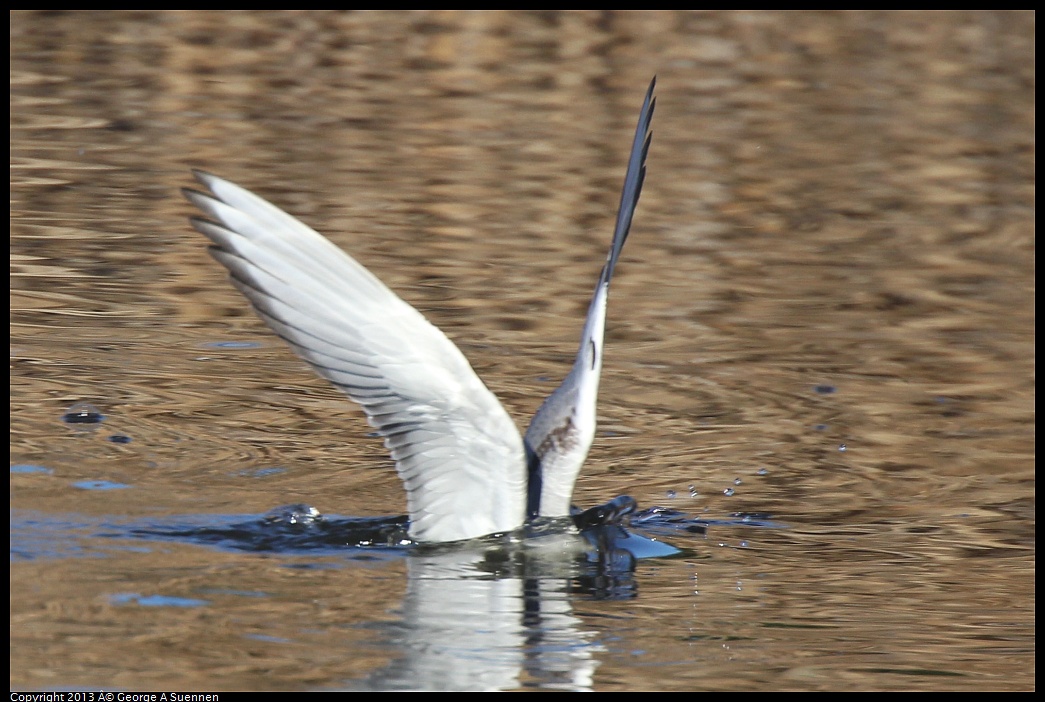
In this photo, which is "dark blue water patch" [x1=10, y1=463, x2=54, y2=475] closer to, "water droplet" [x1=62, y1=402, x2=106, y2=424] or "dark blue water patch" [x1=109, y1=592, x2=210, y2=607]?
"water droplet" [x1=62, y1=402, x2=106, y2=424]

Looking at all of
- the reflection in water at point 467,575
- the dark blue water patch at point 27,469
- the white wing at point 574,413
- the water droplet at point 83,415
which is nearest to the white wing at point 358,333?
the white wing at point 574,413

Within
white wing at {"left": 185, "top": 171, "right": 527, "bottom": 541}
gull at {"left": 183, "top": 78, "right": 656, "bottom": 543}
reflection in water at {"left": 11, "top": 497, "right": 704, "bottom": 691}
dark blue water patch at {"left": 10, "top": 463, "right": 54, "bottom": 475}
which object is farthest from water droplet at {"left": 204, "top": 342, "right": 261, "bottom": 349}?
white wing at {"left": 185, "top": 171, "right": 527, "bottom": 541}

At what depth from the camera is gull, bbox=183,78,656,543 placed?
3.93m

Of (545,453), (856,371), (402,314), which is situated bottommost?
(856,371)

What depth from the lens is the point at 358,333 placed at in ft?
13.1

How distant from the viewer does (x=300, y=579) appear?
440cm

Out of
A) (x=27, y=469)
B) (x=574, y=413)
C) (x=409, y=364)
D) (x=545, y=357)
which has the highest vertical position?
(x=409, y=364)

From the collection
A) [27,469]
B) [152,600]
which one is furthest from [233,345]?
[152,600]

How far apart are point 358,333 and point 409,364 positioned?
0.14 metres

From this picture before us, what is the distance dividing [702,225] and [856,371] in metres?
2.78

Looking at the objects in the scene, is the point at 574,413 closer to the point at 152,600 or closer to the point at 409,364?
the point at 409,364

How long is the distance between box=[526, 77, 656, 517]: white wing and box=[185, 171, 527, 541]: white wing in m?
0.11
